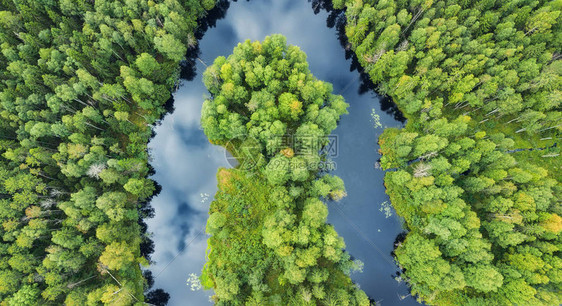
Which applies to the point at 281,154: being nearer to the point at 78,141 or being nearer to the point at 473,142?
the point at 473,142

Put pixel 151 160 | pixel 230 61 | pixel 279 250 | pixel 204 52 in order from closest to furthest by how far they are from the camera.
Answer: pixel 279 250, pixel 230 61, pixel 151 160, pixel 204 52

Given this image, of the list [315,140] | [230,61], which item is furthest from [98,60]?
[315,140]

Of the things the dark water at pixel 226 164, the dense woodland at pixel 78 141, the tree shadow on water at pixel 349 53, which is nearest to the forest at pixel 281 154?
the dense woodland at pixel 78 141

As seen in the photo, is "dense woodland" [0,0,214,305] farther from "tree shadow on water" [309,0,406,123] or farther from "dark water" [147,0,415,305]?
"tree shadow on water" [309,0,406,123]

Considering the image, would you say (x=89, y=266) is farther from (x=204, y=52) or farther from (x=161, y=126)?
(x=204, y=52)

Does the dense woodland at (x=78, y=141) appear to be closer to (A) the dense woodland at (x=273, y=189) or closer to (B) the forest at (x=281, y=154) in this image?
(B) the forest at (x=281, y=154)

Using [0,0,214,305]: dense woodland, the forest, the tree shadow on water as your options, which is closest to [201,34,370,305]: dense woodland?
the forest
